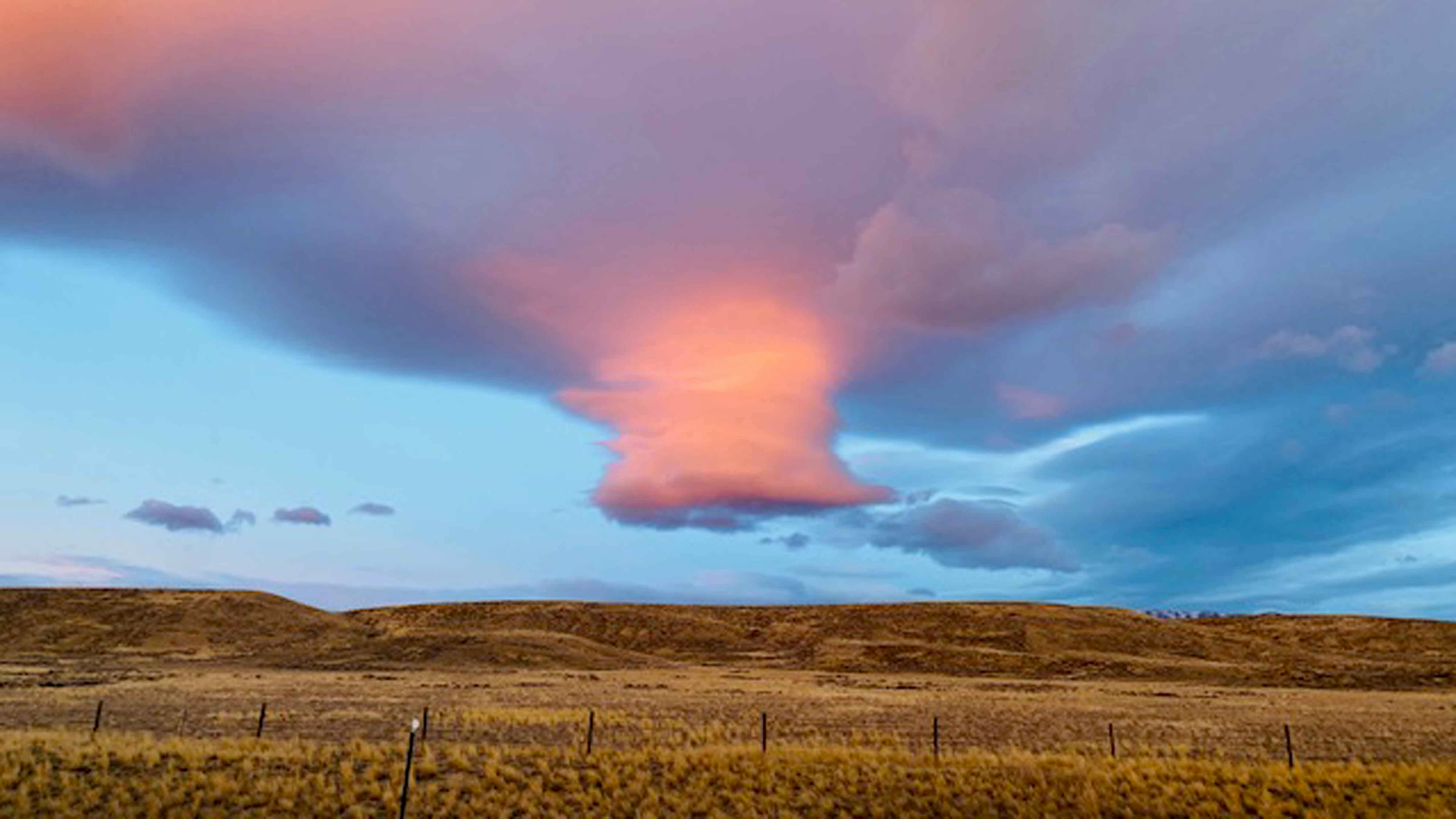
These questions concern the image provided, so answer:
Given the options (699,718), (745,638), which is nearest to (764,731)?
(699,718)

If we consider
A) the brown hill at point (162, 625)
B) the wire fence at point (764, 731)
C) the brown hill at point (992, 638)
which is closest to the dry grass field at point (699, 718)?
the wire fence at point (764, 731)

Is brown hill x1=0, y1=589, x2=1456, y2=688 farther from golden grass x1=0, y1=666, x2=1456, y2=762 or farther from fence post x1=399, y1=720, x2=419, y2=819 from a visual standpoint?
fence post x1=399, y1=720, x2=419, y2=819

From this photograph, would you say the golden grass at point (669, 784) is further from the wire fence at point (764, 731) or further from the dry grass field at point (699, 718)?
the wire fence at point (764, 731)

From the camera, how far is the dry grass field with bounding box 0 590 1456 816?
2294cm

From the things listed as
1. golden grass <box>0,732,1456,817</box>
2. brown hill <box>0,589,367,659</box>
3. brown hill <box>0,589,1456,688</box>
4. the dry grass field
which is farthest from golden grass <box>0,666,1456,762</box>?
brown hill <box>0,589,367,659</box>

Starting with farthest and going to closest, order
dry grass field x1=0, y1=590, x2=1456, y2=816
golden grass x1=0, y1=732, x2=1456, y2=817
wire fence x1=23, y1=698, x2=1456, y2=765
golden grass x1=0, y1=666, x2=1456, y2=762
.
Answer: golden grass x1=0, y1=666, x2=1456, y2=762 < wire fence x1=23, y1=698, x2=1456, y2=765 < dry grass field x1=0, y1=590, x2=1456, y2=816 < golden grass x1=0, y1=732, x2=1456, y2=817

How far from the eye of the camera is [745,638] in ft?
377

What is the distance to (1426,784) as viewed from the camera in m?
24.1

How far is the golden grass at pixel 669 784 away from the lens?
71.7 ft

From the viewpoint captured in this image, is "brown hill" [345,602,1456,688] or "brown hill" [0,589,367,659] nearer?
"brown hill" [345,602,1456,688]

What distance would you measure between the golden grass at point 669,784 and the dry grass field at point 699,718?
0.36 feet

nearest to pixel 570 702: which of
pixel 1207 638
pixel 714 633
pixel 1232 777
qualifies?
pixel 1232 777

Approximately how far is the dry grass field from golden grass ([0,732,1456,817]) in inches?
4.3

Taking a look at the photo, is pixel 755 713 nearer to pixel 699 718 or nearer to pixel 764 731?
pixel 699 718
